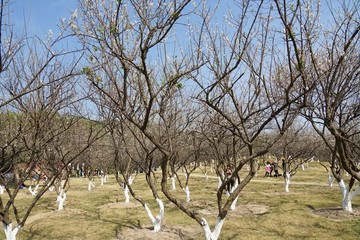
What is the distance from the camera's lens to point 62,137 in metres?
18.6

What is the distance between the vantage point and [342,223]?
14.0 meters

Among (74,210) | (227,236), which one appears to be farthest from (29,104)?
(74,210)

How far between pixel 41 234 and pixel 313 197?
56.2 ft

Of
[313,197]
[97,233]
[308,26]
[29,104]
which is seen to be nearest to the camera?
[308,26]

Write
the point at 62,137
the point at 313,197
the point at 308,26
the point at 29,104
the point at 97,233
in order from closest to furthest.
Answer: the point at 308,26
the point at 29,104
the point at 97,233
the point at 62,137
the point at 313,197

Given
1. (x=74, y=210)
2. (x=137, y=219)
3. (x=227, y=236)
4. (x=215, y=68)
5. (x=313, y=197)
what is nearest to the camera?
(x=215, y=68)

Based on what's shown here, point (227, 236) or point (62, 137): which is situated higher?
point (62, 137)

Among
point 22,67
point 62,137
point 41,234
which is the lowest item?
point 41,234

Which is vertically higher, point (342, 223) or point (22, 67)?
point (22, 67)

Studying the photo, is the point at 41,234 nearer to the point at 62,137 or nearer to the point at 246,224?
the point at 62,137

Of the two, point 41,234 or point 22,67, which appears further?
point 41,234

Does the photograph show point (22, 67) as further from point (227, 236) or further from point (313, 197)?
point (313, 197)

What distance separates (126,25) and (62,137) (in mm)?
13358

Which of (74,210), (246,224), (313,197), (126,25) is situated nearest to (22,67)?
(126,25)
